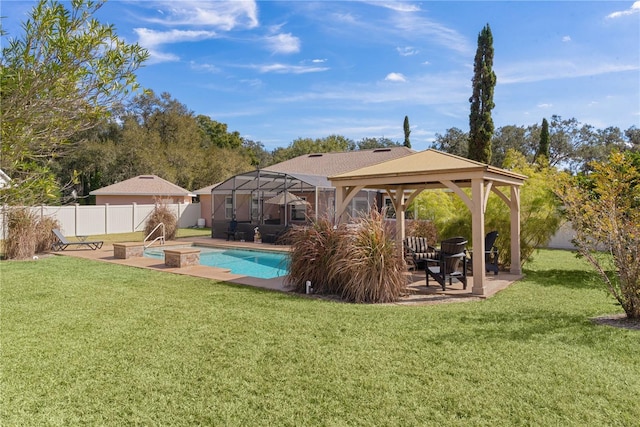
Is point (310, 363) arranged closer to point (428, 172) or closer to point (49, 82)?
point (49, 82)

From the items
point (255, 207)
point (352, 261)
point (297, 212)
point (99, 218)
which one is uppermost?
point (255, 207)

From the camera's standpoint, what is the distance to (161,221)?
18.8 metres

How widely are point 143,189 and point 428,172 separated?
25573 millimetres

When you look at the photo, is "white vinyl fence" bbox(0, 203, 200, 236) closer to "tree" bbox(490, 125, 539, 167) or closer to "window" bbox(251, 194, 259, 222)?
"window" bbox(251, 194, 259, 222)

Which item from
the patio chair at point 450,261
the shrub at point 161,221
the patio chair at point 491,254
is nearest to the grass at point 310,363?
the patio chair at point 450,261

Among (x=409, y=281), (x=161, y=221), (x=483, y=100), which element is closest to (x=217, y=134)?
(x=161, y=221)

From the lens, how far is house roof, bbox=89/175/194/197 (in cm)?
2828

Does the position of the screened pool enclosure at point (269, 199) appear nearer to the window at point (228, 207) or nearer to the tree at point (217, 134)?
the window at point (228, 207)

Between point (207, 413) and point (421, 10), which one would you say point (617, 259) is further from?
point (421, 10)

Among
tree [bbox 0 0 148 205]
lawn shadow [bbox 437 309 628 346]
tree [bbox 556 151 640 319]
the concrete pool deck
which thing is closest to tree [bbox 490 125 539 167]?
the concrete pool deck

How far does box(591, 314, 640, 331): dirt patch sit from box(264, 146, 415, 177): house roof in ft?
66.0

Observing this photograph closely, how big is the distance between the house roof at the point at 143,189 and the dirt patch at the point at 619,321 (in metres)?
26.0

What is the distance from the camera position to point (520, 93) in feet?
54.6

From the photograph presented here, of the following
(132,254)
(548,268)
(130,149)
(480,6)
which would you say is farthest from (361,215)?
(130,149)
